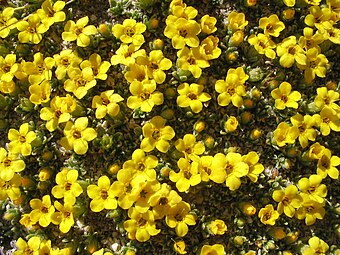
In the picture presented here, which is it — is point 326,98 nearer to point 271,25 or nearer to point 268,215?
point 271,25

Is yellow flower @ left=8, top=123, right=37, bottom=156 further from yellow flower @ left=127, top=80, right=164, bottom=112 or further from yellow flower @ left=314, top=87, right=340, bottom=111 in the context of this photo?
yellow flower @ left=314, top=87, right=340, bottom=111

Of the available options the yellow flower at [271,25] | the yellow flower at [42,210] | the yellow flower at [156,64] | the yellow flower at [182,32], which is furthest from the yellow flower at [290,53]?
the yellow flower at [42,210]

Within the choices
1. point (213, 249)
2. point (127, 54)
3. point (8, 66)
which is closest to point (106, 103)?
point (127, 54)

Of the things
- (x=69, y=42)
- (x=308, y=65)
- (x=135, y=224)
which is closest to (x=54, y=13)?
(x=69, y=42)

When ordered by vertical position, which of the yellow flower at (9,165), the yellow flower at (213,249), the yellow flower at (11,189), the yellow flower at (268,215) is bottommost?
the yellow flower at (213,249)

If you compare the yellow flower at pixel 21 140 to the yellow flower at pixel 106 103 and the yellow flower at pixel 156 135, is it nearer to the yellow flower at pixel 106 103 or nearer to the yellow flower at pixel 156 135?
the yellow flower at pixel 106 103
